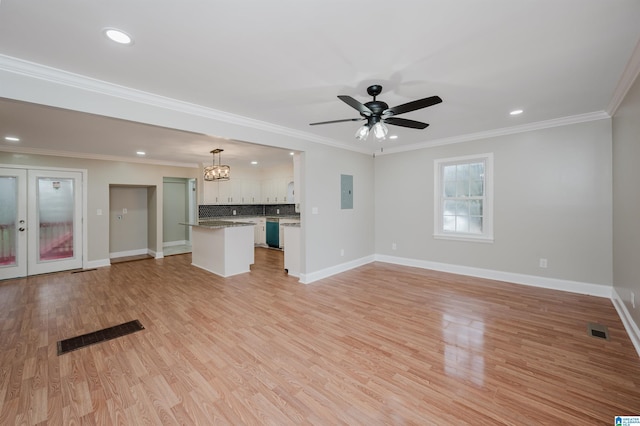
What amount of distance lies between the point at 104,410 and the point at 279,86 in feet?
9.78

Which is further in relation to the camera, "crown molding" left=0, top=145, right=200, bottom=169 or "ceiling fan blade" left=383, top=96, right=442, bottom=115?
"crown molding" left=0, top=145, right=200, bottom=169

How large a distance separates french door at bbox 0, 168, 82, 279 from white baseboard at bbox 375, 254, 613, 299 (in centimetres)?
707

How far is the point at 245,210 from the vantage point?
8664mm

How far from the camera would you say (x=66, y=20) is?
66.3 inches

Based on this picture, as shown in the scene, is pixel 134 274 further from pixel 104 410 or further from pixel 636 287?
pixel 636 287

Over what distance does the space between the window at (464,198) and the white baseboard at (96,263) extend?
23.9ft

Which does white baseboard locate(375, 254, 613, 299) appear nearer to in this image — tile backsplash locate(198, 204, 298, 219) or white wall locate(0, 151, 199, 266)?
tile backsplash locate(198, 204, 298, 219)

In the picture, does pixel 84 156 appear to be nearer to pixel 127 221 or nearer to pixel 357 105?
pixel 127 221

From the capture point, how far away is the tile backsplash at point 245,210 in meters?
7.72

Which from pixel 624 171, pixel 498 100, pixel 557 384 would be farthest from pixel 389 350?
pixel 624 171

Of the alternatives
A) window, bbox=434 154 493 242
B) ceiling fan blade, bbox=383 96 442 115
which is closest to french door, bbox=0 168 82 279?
ceiling fan blade, bbox=383 96 442 115

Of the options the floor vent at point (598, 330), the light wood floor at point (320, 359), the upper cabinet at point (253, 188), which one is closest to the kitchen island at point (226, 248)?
the light wood floor at point (320, 359)

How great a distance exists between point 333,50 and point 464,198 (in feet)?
13.1

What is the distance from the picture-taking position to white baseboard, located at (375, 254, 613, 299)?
3.70m
